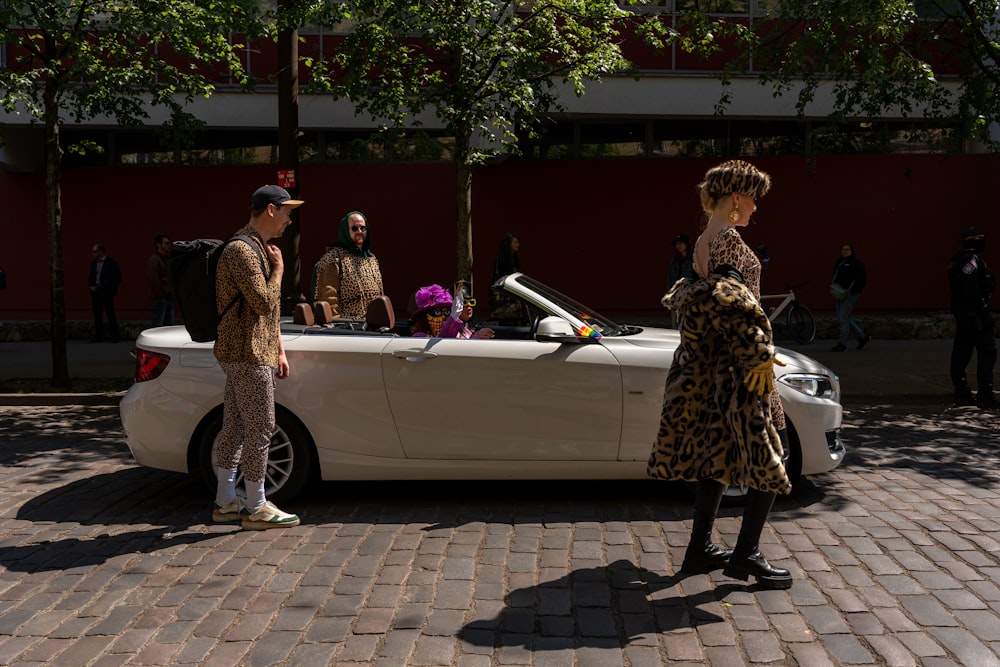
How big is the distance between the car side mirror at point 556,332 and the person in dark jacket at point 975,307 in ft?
19.3

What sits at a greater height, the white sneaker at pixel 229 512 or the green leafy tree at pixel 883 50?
the green leafy tree at pixel 883 50

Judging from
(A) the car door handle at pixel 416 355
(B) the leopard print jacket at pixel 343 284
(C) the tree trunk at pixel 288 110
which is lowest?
(A) the car door handle at pixel 416 355

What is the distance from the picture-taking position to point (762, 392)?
4398 millimetres

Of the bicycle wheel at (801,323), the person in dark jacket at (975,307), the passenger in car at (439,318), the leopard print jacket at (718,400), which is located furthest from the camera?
the bicycle wheel at (801,323)

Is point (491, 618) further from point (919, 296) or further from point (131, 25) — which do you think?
point (919, 296)

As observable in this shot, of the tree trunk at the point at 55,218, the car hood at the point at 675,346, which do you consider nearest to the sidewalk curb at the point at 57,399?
the tree trunk at the point at 55,218

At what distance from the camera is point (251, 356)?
17.9 feet

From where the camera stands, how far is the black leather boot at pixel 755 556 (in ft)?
14.9

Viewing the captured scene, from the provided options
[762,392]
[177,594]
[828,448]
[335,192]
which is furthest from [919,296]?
[177,594]

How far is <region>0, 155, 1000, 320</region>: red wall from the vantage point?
697 inches

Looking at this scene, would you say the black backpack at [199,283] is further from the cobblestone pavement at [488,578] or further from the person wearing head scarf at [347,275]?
the person wearing head scarf at [347,275]

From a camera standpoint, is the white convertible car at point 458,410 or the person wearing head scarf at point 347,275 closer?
the white convertible car at point 458,410

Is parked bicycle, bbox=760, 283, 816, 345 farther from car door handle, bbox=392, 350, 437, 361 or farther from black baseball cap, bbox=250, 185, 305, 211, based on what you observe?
black baseball cap, bbox=250, 185, 305, 211

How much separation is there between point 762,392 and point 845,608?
3.20ft
